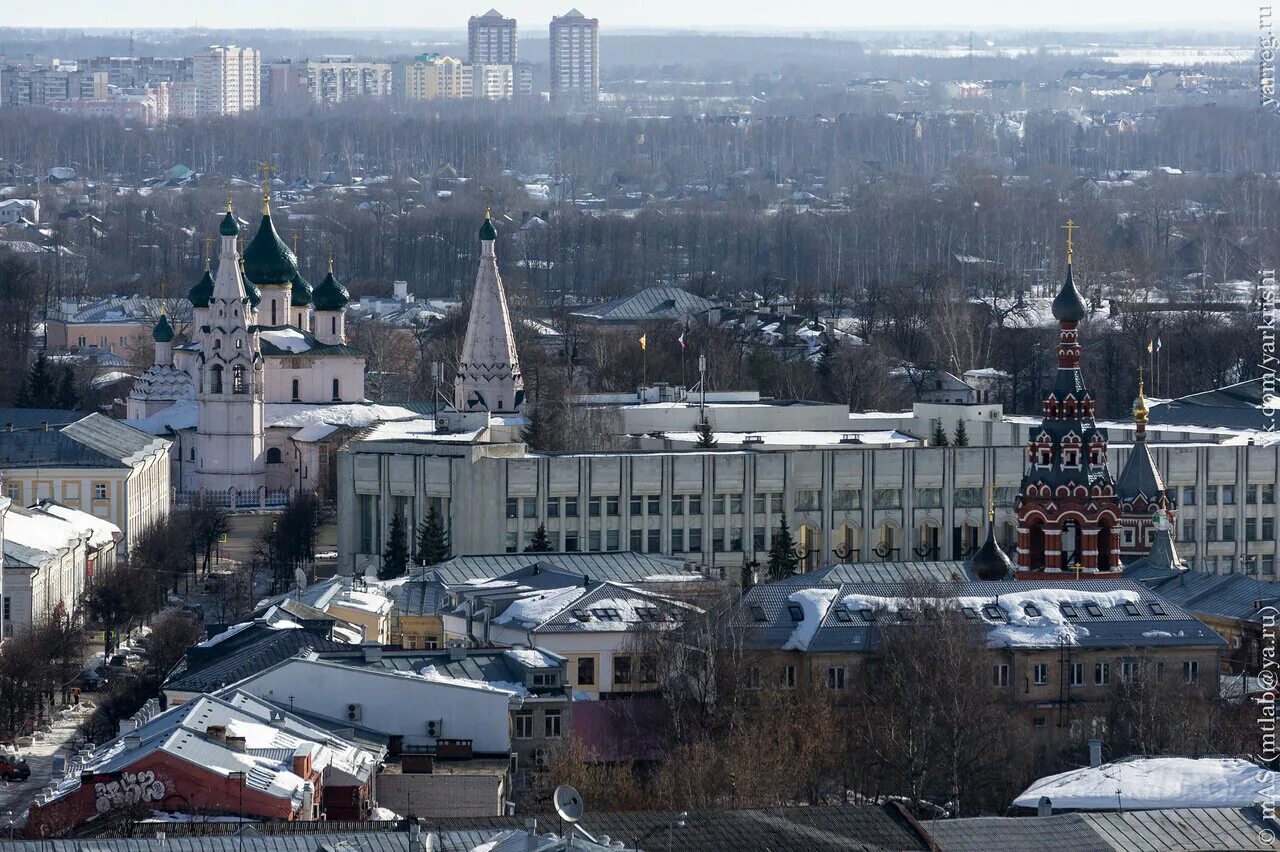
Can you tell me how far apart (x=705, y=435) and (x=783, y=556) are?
771 cm

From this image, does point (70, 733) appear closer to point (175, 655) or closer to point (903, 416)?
point (175, 655)

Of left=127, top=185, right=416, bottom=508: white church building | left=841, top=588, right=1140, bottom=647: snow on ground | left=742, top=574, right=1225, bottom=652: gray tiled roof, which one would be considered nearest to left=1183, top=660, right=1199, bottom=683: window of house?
left=742, top=574, right=1225, bottom=652: gray tiled roof

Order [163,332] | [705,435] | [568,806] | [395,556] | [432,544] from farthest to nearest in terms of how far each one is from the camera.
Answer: [163,332] < [705,435] < [395,556] < [432,544] < [568,806]

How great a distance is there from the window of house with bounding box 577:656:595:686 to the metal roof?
568 centimetres

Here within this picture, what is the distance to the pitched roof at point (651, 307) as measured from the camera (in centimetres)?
10325

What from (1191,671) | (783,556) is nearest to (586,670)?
(1191,671)

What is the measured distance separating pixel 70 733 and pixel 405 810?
9.11 metres

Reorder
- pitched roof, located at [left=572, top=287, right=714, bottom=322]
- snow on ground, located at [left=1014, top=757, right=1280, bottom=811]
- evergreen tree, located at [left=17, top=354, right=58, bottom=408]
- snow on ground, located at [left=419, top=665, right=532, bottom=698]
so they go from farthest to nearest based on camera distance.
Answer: pitched roof, located at [left=572, top=287, right=714, bottom=322] → evergreen tree, located at [left=17, top=354, right=58, bottom=408] → snow on ground, located at [left=419, top=665, right=532, bottom=698] → snow on ground, located at [left=1014, top=757, right=1280, bottom=811]

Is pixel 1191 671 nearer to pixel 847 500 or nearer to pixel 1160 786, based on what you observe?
pixel 1160 786

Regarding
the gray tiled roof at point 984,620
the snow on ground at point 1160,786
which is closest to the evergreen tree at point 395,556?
the gray tiled roof at point 984,620

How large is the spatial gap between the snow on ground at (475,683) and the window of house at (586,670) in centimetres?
254

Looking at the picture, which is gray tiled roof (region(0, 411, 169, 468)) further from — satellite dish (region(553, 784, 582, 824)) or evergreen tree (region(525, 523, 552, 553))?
satellite dish (region(553, 784, 582, 824))

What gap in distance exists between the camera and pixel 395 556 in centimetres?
5550

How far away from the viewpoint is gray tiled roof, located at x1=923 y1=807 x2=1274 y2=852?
29.1 meters
